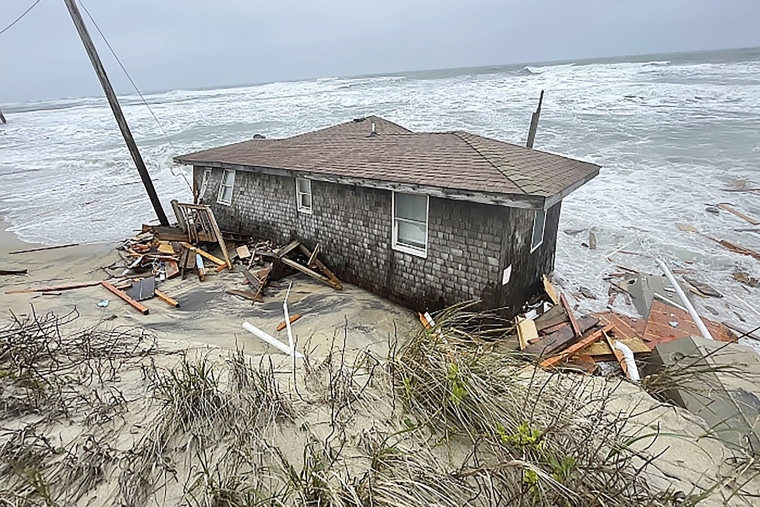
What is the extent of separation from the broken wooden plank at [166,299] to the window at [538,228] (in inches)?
293

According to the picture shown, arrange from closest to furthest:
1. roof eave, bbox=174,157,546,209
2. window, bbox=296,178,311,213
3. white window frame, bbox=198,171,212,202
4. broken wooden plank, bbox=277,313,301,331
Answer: roof eave, bbox=174,157,546,209
broken wooden plank, bbox=277,313,301,331
window, bbox=296,178,311,213
white window frame, bbox=198,171,212,202

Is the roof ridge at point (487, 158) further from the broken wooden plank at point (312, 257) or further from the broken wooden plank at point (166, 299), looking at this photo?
the broken wooden plank at point (166, 299)

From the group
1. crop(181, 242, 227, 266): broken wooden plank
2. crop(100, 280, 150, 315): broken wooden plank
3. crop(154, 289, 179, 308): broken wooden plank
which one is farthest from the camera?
crop(181, 242, 227, 266): broken wooden plank

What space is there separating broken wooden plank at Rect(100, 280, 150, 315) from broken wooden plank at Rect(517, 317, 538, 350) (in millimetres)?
7109

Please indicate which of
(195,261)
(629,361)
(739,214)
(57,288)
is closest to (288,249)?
(195,261)

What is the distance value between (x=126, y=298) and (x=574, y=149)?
21792 millimetres

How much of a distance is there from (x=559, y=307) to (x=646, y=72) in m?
53.5

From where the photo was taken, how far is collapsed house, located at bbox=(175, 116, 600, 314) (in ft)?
21.9

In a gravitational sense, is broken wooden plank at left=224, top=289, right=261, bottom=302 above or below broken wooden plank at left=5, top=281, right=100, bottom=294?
below

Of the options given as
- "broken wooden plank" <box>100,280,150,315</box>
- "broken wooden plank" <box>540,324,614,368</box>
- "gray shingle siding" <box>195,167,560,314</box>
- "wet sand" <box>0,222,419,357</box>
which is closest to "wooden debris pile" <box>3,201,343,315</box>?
"broken wooden plank" <box>100,280,150,315</box>

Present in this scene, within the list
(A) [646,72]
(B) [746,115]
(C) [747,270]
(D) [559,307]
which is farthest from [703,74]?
(D) [559,307]

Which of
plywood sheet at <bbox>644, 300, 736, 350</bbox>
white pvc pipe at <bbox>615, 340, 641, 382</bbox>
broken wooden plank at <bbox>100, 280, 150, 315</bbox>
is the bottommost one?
plywood sheet at <bbox>644, 300, 736, 350</bbox>

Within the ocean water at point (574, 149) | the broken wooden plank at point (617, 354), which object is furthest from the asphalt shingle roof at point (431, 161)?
the ocean water at point (574, 149)

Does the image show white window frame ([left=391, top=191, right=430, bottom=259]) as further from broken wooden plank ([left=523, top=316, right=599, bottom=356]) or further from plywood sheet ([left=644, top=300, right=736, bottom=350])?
plywood sheet ([left=644, top=300, right=736, bottom=350])
